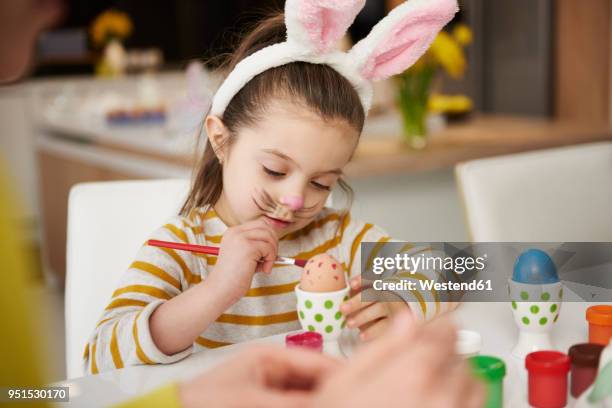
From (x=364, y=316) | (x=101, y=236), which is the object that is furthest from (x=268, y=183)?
(x=101, y=236)

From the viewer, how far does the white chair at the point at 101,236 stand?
4.10 ft

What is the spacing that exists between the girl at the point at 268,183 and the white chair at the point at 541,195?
30cm

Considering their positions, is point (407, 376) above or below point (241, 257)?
below

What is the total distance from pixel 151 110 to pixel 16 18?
2.86 metres

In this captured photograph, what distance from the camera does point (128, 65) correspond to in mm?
5117

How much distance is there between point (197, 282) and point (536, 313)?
489mm

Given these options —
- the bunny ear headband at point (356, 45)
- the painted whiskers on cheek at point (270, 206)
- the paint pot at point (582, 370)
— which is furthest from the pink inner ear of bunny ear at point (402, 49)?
the paint pot at point (582, 370)

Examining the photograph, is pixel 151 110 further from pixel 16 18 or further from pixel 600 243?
pixel 16 18

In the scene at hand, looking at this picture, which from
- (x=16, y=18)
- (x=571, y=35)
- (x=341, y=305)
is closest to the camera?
(x=16, y=18)

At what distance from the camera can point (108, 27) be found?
4906 mm

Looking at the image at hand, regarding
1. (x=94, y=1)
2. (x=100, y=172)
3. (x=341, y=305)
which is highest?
(x=94, y=1)

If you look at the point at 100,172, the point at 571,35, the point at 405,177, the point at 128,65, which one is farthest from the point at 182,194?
the point at 128,65

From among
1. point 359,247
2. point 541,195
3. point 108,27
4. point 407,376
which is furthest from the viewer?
point 108,27

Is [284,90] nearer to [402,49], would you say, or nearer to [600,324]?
[402,49]
